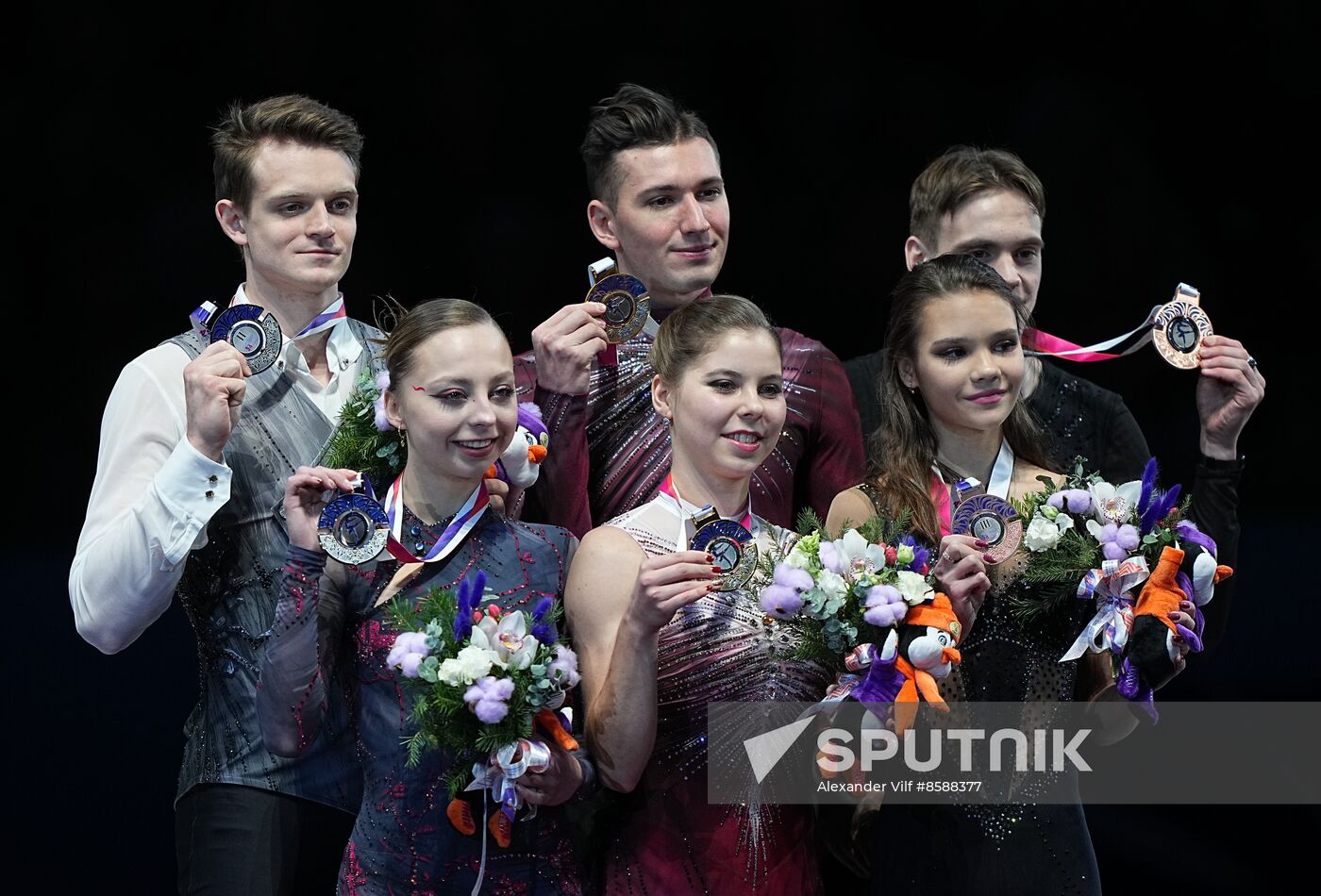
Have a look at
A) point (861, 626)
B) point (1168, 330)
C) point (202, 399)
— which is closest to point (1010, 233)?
point (1168, 330)

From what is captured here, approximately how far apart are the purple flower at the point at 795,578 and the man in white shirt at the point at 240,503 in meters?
0.88

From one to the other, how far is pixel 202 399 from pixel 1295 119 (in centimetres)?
374

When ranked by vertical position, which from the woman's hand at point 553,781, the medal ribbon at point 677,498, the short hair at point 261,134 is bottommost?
the woman's hand at point 553,781

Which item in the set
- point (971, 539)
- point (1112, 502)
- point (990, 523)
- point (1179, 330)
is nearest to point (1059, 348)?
point (1179, 330)

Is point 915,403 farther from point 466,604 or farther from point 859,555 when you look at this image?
point 466,604

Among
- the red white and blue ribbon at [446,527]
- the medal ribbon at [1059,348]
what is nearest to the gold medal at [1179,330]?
the medal ribbon at [1059,348]

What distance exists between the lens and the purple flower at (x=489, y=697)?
2.50 m

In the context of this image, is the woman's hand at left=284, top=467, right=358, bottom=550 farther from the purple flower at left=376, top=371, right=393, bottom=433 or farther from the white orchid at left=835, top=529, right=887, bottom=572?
the white orchid at left=835, top=529, right=887, bottom=572

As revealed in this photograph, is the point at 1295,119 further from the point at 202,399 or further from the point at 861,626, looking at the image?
the point at 202,399

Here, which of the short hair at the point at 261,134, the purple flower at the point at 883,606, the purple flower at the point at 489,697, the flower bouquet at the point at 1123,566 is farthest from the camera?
the short hair at the point at 261,134

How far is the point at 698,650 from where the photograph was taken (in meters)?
2.84

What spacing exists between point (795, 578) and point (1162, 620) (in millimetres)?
638

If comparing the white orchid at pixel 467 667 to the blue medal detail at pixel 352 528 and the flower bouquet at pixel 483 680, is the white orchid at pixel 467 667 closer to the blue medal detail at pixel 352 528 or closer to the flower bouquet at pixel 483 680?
the flower bouquet at pixel 483 680

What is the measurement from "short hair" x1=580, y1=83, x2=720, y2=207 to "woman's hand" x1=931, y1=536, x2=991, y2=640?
1153mm
